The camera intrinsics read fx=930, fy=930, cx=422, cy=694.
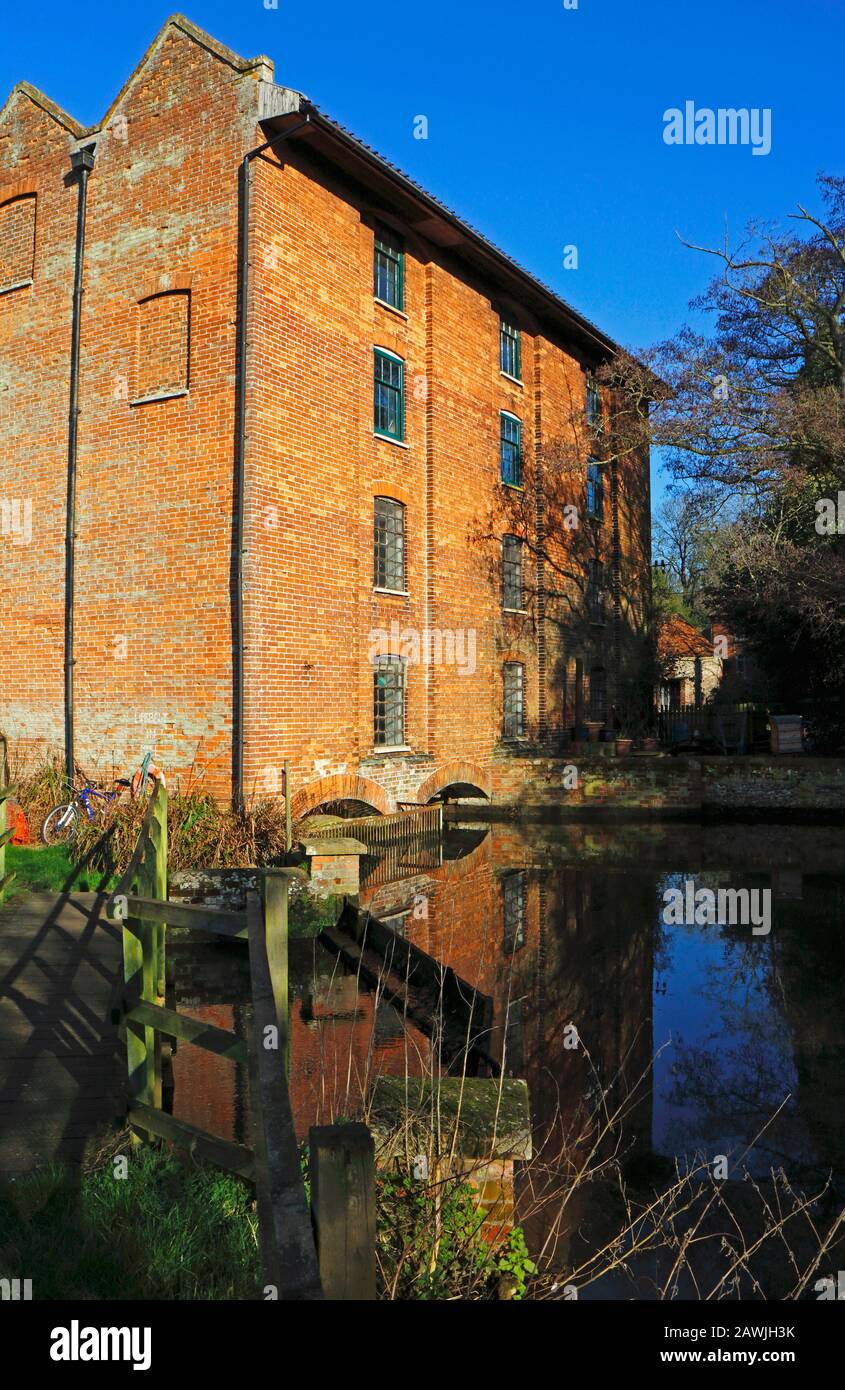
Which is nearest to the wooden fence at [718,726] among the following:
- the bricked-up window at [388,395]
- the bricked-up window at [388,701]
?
the bricked-up window at [388,701]

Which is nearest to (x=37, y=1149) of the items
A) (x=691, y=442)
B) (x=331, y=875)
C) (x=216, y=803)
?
(x=331, y=875)

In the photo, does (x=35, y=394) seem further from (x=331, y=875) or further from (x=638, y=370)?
(x=638, y=370)

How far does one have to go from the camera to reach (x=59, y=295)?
1508cm

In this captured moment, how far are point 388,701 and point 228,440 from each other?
17.6ft

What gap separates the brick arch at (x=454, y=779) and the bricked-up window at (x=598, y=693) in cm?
655

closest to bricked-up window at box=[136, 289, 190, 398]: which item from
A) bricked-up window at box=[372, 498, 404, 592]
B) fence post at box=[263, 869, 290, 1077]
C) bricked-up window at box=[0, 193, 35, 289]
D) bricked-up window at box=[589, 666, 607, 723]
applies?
bricked-up window at box=[0, 193, 35, 289]

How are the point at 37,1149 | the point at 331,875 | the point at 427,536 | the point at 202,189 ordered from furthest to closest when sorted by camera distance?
the point at 427,536, the point at 202,189, the point at 331,875, the point at 37,1149

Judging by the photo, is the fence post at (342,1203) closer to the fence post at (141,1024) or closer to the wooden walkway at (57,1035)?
the fence post at (141,1024)

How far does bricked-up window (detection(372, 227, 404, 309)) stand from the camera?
16109mm

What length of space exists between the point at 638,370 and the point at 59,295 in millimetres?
12260

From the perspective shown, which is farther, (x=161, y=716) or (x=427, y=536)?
(x=427, y=536)

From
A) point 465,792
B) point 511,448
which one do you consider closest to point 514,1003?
point 465,792

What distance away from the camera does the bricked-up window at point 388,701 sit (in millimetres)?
15938

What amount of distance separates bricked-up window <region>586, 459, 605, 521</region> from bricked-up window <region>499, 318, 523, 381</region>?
4261 millimetres
